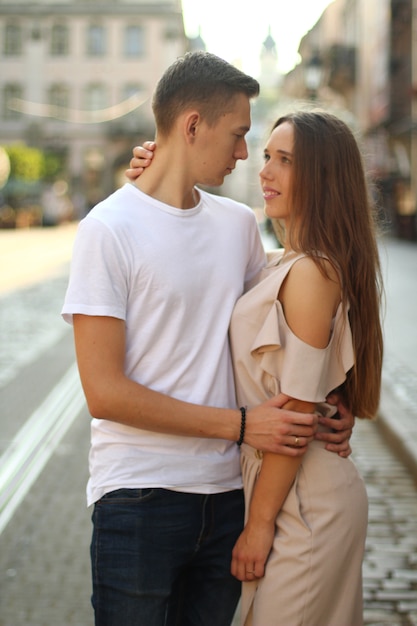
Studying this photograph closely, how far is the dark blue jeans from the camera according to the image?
200 centimetres

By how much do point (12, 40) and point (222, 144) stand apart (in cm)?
6660

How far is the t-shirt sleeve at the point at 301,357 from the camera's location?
2033mm

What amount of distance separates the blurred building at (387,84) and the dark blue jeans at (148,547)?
861 inches

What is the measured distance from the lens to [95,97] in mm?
63500

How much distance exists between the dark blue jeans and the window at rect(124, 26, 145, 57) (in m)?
64.9

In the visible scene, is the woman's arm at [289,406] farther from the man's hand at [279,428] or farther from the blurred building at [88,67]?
the blurred building at [88,67]

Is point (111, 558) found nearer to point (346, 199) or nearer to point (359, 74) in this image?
point (346, 199)

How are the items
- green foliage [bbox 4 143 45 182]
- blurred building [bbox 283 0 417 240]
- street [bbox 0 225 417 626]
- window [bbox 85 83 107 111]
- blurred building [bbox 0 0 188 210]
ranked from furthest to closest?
window [bbox 85 83 107 111]
blurred building [bbox 0 0 188 210]
green foliage [bbox 4 143 45 182]
blurred building [bbox 283 0 417 240]
street [bbox 0 225 417 626]

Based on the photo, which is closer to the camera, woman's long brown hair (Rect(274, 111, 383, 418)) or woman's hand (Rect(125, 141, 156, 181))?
woman's long brown hair (Rect(274, 111, 383, 418))

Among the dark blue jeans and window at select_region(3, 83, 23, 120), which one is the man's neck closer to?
the dark blue jeans

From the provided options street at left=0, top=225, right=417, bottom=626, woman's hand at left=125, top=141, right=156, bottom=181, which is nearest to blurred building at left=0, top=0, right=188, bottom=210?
street at left=0, top=225, right=417, bottom=626

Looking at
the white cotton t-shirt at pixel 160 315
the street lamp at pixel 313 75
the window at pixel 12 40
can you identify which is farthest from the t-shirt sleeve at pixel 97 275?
the window at pixel 12 40

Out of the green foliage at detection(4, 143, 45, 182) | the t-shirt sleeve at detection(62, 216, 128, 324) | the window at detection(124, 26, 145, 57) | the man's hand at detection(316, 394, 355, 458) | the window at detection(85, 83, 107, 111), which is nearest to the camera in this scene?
the t-shirt sleeve at detection(62, 216, 128, 324)

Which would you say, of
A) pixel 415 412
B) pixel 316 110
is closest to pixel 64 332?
pixel 415 412
